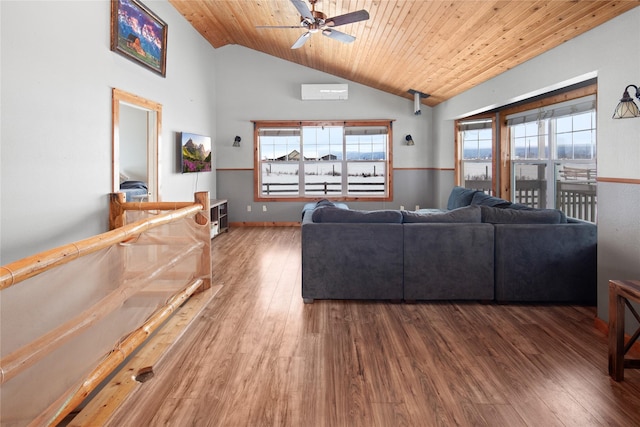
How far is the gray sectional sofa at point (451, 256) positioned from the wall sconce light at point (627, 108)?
124 centimetres

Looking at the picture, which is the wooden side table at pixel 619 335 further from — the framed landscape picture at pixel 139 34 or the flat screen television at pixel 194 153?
the flat screen television at pixel 194 153

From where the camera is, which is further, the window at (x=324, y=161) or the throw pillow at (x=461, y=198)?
the window at (x=324, y=161)

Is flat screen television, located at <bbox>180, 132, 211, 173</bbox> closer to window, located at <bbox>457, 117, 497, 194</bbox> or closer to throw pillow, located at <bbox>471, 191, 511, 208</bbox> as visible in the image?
throw pillow, located at <bbox>471, 191, 511, 208</bbox>

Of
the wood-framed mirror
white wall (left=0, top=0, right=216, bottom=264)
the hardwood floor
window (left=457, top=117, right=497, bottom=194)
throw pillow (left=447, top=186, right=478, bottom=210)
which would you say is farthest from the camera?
window (left=457, top=117, right=497, bottom=194)

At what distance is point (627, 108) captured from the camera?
2826 mm

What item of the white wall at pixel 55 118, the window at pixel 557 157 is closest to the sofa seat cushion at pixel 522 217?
the window at pixel 557 157

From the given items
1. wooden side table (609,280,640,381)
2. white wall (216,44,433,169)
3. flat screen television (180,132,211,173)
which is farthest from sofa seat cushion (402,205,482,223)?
white wall (216,44,433,169)

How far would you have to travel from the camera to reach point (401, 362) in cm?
273

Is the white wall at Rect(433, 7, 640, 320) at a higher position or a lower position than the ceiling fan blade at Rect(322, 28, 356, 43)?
lower

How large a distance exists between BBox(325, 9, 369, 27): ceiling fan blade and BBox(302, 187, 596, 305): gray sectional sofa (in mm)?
1953

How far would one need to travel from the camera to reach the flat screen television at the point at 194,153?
6.62 m

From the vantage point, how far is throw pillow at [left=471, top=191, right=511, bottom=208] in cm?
479

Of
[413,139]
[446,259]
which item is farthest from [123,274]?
[413,139]

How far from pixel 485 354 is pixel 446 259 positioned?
1.16 m
